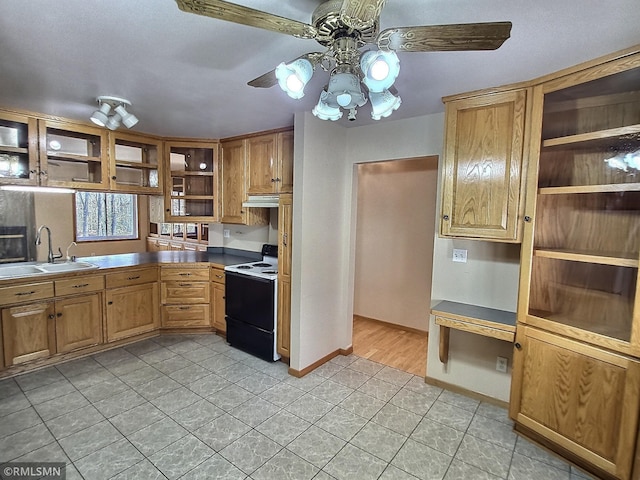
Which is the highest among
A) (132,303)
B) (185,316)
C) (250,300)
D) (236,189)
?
(236,189)

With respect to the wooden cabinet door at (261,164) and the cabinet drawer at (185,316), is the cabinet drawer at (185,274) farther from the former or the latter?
the wooden cabinet door at (261,164)

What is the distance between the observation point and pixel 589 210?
199cm

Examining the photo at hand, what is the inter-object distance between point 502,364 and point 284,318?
1.85 meters

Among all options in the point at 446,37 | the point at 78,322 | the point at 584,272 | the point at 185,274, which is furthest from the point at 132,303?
the point at 584,272

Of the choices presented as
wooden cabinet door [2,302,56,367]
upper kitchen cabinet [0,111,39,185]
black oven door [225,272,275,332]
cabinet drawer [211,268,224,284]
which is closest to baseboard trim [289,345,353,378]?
black oven door [225,272,275,332]

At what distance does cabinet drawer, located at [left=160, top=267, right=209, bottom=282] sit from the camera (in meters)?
3.63

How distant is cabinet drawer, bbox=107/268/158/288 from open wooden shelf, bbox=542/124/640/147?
374 cm

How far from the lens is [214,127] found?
325cm

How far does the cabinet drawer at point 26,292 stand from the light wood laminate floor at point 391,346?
9.72 feet

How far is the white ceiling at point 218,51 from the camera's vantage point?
1306mm

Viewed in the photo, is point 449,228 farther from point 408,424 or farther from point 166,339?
point 166,339

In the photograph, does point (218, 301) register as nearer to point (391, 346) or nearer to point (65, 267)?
point (65, 267)

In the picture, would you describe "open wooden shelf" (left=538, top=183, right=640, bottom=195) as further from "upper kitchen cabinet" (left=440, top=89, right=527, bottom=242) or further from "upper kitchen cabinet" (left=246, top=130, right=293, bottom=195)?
"upper kitchen cabinet" (left=246, top=130, right=293, bottom=195)

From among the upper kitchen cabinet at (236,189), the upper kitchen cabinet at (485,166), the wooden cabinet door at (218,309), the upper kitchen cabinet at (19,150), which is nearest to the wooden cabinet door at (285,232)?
the upper kitchen cabinet at (236,189)
